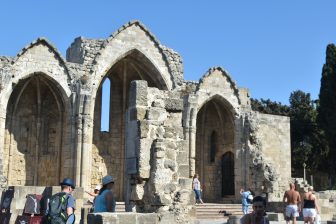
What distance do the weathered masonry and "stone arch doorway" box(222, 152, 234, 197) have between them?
49 mm

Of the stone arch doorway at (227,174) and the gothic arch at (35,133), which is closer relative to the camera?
the gothic arch at (35,133)

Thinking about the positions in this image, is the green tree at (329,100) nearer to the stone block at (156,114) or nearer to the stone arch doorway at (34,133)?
the stone arch doorway at (34,133)

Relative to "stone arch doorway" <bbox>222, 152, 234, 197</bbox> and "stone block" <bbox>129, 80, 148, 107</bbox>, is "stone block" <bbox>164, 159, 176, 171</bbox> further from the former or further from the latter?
"stone arch doorway" <bbox>222, 152, 234, 197</bbox>

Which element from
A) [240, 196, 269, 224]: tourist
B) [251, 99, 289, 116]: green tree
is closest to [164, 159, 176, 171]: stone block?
[240, 196, 269, 224]: tourist

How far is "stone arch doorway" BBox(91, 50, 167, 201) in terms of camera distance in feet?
79.6

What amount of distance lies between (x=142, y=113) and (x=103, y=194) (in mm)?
3104

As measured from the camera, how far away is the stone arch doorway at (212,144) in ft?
85.5

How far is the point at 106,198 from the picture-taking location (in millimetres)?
7691

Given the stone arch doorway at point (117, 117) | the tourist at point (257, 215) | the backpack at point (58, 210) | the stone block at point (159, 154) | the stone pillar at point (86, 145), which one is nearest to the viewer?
the tourist at point (257, 215)

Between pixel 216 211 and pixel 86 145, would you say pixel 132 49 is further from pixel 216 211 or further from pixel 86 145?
pixel 216 211

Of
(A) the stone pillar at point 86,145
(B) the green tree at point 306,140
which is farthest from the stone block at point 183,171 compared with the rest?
(B) the green tree at point 306,140

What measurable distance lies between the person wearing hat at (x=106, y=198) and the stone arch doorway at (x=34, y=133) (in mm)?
14853

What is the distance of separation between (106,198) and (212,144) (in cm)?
1945

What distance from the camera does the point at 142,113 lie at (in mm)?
10570
